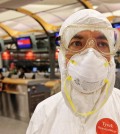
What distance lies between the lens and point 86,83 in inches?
53.3

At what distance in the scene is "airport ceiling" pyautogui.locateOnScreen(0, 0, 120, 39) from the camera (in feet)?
18.6

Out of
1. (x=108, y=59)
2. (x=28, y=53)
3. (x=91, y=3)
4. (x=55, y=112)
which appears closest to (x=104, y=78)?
(x=108, y=59)

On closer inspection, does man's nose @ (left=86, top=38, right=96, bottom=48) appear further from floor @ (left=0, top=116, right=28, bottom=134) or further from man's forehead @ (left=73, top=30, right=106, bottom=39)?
floor @ (left=0, top=116, right=28, bottom=134)

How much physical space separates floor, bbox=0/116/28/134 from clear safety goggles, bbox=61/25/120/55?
14.8ft

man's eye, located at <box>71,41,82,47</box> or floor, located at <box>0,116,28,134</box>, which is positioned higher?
man's eye, located at <box>71,41,82,47</box>

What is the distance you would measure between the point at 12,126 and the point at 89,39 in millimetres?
5172

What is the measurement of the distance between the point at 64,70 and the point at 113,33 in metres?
0.37

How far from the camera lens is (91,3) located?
5.86 meters

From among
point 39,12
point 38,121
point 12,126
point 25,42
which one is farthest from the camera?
point 25,42

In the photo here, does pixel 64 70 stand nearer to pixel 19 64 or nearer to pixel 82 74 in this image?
pixel 82 74

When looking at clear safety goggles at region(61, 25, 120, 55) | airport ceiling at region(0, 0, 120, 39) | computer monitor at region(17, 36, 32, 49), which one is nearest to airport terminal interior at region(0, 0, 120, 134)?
airport ceiling at region(0, 0, 120, 39)

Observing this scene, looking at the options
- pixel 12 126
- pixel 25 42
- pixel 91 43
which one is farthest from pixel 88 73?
pixel 25 42

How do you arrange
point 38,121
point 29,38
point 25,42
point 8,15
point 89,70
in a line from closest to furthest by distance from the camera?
point 89,70, point 38,121, point 8,15, point 29,38, point 25,42

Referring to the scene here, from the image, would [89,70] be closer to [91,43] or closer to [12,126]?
[91,43]
